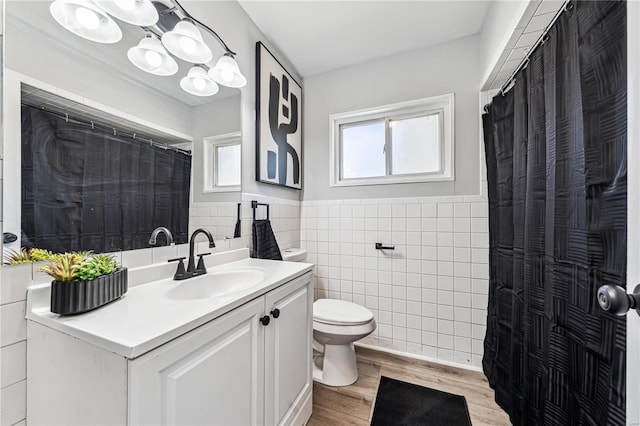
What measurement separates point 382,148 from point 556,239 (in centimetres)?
145

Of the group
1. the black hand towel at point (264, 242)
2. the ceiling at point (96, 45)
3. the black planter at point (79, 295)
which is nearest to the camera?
the black planter at point (79, 295)

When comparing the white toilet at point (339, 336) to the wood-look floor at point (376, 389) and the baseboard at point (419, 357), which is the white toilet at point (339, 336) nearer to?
the wood-look floor at point (376, 389)

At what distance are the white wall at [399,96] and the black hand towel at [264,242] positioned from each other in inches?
26.7

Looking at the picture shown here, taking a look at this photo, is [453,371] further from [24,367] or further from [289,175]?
[24,367]

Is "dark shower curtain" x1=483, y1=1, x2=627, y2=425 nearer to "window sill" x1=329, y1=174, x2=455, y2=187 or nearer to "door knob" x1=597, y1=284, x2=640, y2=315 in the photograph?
"door knob" x1=597, y1=284, x2=640, y2=315

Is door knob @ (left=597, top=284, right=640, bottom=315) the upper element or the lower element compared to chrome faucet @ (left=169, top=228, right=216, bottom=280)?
upper

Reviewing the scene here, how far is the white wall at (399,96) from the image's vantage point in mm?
1819

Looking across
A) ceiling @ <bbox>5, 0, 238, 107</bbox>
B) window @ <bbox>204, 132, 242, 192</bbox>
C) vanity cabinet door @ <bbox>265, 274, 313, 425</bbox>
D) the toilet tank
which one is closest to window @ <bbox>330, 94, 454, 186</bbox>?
the toilet tank

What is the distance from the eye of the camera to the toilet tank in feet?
6.36

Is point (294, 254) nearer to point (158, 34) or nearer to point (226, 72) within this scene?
point (226, 72)

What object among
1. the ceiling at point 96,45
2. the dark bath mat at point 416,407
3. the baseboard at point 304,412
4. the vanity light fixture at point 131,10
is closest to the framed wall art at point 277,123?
the ceiling at point 96,45

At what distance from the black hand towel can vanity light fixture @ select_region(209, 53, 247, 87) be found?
0.86m

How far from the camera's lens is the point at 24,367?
28.1 inches

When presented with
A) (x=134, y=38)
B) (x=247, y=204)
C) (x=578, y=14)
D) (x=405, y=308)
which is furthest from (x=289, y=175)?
(x=578, y=14)
